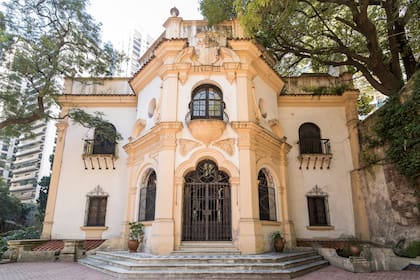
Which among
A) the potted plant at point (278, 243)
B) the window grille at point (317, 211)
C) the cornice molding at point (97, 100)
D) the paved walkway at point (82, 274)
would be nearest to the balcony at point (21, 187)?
the cornice molding at point (97, 100)

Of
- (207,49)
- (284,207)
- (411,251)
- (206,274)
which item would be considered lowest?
(206,274)

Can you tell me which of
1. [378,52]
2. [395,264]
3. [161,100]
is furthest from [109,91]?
[395,264]

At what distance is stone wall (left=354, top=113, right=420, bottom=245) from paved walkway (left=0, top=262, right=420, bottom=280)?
289 centimetres

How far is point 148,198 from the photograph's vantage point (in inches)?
460

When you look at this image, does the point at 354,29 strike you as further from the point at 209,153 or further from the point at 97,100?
the point at 97,100

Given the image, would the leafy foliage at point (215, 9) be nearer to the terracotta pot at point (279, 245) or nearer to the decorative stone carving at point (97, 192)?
the terracotta pot at point (279, 245)

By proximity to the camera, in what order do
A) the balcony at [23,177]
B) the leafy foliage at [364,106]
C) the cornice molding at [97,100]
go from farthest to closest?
the balcony at [23,177]
the leafy foliage at [364,106]
the cornice molding at [97,100]

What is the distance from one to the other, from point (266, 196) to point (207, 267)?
4.68 m

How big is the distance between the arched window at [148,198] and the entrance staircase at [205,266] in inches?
82.8

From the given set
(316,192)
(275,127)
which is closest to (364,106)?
(316,192)

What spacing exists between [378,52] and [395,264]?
8419 millimetres

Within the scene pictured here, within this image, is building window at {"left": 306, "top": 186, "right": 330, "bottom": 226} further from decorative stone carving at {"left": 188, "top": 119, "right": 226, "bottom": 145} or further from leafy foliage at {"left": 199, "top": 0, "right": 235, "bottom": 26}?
leafy foliage at {"left": 199, "top": 0, "right": 235, "bottom": 26}

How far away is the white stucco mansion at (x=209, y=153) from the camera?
10320mm

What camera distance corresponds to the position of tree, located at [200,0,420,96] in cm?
1049
